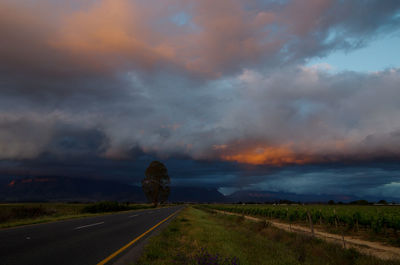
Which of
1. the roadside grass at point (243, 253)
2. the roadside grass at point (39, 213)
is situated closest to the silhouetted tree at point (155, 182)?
the roadside grass at point (39, 213)

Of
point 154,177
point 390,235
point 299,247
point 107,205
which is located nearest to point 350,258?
point 299,247

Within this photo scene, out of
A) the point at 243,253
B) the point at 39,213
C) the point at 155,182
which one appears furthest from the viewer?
the point at 155,182

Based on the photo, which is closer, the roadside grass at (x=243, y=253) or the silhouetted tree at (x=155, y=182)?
the roadside grass at (x=243, y=253)

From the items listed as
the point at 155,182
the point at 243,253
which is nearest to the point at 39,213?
the point at 243,253

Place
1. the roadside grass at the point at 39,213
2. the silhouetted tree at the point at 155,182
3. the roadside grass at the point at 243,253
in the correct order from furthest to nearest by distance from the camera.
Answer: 1. the silhouetted tree at the point at 155,182
2. the roadside grass at the point at 39,213
3. the roadside grass at the point at 243,253

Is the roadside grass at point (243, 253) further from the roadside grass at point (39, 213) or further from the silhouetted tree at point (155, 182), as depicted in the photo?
the silhouetted tree at point (155, 182)

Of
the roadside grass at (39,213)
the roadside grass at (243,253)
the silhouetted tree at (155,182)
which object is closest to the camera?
the roadside grass at (243,253)

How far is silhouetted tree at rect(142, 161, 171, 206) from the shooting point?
7294 centimetres

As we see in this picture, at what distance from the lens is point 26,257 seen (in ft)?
22.4

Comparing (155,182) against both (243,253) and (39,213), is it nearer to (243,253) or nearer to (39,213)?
(39,213)

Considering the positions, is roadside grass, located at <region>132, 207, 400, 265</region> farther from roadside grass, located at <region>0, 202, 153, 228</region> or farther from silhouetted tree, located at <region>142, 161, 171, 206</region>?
silhouetted tree, located at <region>142, 161, 171, 206</region>

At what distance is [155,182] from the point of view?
73375 millimetres

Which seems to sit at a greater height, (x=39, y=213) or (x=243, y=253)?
(x=243, y=253)

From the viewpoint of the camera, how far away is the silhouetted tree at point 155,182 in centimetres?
7294
